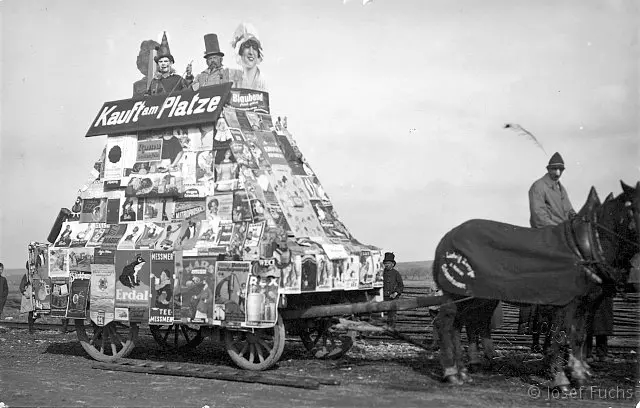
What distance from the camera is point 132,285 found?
36.8 ft

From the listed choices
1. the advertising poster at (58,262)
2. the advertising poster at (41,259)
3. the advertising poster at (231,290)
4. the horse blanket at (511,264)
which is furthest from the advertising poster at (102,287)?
the horse blanket at (511,264)

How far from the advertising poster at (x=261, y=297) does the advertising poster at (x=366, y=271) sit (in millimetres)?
1763

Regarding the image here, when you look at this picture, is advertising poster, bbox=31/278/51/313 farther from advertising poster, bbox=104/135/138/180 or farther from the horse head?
the horse head

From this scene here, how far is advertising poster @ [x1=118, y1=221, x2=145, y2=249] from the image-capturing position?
37.6 ft

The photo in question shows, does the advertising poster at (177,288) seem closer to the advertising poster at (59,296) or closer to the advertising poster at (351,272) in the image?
the advertising poster at (59,296)

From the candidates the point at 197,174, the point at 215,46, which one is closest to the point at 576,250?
the point at 197,174

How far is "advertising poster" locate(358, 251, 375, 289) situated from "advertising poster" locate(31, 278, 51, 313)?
4628 millimetres

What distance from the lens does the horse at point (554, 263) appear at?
28.6 feet

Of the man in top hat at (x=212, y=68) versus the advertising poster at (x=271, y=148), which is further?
the man in top hat at (x=212, y=68)

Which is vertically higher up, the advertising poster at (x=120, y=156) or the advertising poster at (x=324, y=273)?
the advertising poster at (x=120, y=156)

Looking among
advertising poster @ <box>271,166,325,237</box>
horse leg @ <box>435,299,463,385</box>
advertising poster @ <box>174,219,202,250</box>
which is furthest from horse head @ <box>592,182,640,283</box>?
advertising poster @ <box>174,219,202,250</box>

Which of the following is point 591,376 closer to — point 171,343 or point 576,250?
point 576,250

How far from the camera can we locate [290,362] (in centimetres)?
1135

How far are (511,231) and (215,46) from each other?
575 centimetres
